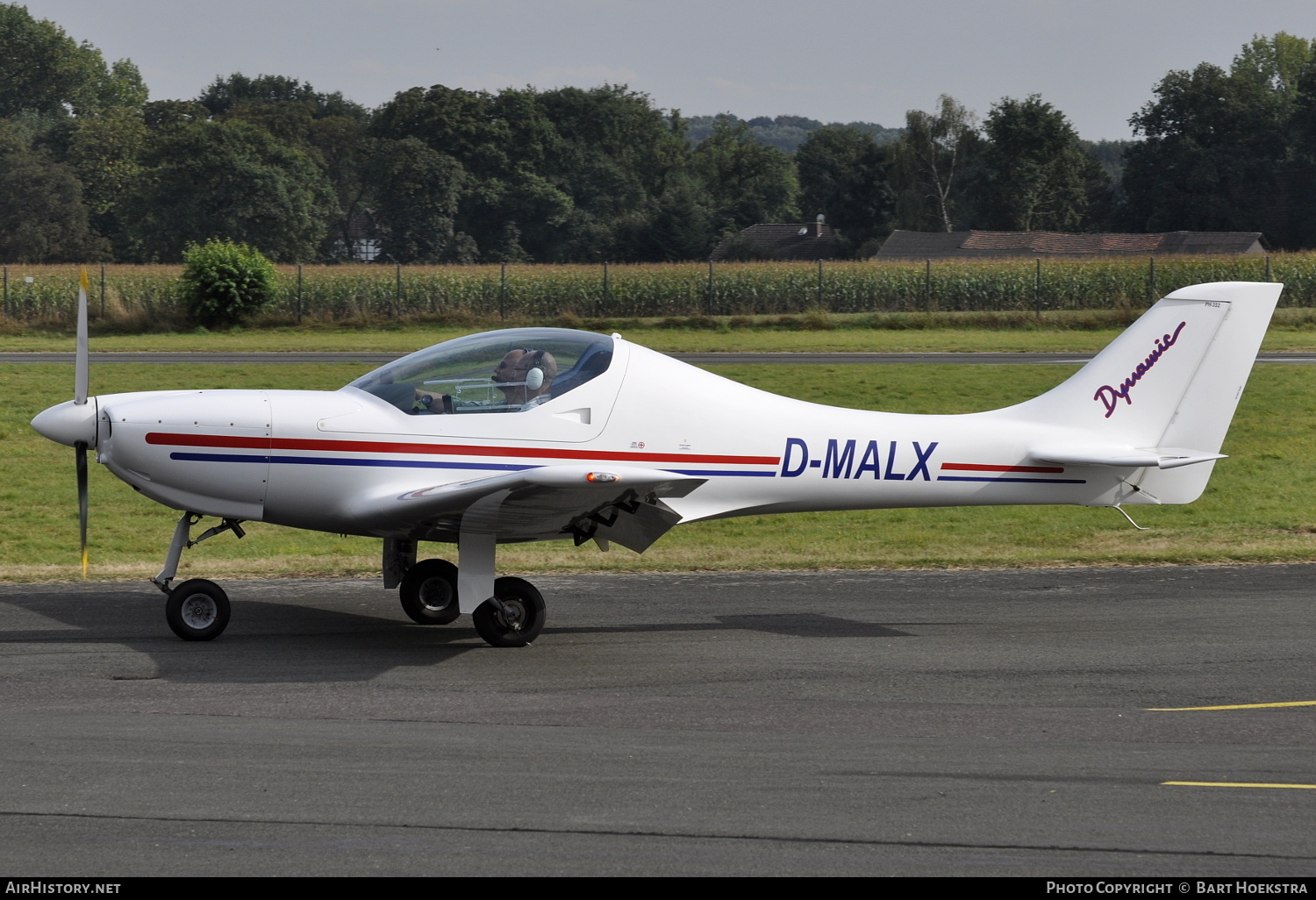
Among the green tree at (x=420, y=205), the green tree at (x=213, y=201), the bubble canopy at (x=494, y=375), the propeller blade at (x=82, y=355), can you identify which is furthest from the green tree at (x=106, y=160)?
the bubble canopy at (x=494, y=375)

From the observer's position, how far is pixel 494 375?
Result: 9.78 meters

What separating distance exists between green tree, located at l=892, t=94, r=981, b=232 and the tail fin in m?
90.6

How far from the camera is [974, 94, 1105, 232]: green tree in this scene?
3583 inches

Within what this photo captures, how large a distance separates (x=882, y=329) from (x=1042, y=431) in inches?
1111

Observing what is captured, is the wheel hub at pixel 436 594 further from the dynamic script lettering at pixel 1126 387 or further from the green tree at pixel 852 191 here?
the green tree at pixel 852 191

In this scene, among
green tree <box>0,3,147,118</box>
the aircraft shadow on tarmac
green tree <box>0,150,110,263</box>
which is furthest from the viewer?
green tree <box>0,3,147,118</box>

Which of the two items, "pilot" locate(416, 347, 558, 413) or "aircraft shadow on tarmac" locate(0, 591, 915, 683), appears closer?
"aircraft shadow on tarmac" locate(0, 591, 915, 683)

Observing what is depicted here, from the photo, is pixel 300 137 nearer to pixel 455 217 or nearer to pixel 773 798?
pixel 455 217

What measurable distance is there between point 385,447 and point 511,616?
1.55 m

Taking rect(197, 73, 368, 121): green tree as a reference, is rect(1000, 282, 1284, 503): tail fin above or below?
below

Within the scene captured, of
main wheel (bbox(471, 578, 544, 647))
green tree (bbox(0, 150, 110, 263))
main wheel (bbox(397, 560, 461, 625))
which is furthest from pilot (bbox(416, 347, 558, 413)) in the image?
green tree (bbox(0, 150, 110, 263))

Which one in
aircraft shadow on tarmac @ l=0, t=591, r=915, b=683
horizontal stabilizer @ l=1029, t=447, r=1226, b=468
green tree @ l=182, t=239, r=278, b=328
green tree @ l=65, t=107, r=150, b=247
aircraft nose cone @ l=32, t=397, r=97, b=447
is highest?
green tree @ l=65, t=107, r=150, b=247

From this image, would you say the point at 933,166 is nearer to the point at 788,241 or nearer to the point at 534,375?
the point at 788,241

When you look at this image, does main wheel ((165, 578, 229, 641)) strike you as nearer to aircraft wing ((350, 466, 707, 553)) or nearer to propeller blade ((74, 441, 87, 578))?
propeller blade ((74, 441, 87, 578))
